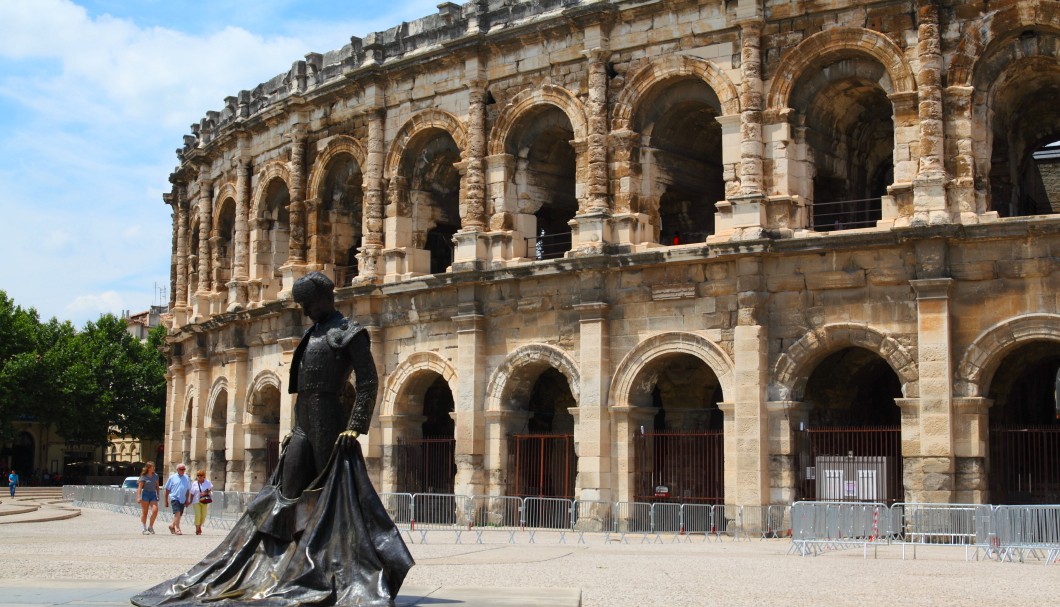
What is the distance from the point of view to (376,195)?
26.8 m

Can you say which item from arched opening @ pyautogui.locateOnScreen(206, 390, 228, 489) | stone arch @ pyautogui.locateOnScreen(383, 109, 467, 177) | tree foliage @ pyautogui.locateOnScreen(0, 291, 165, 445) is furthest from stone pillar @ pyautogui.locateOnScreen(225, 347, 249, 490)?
tree foliage @ pyautogui.locateOnScreen(0, 291, 165, 445)

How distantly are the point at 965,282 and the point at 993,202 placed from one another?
3.43 metres

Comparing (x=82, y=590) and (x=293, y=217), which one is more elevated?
(x=293, y=217)

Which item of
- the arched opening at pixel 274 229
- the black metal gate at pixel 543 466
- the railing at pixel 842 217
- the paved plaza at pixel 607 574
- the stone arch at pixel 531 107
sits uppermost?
the stone arch at pixel 531 107

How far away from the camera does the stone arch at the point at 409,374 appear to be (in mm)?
25328

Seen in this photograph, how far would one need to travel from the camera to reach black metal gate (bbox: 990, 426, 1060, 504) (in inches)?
824

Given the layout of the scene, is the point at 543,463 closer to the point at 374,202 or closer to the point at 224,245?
the point at 374,202

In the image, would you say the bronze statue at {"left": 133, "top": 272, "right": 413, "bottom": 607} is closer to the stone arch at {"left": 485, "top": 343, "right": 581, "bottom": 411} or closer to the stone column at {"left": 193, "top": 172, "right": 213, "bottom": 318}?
the stone arch at {"left": 485, "top": 343, "right": 581, "bottom": 411}

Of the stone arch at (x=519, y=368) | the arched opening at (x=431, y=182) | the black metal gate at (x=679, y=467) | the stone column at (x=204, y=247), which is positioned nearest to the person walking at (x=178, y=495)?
the stone arch at (x=519, y=368)

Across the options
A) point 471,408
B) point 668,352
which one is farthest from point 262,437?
point 668,352

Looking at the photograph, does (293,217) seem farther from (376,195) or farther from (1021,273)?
(1021,273)

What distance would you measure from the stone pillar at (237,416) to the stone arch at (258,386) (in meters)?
0.16

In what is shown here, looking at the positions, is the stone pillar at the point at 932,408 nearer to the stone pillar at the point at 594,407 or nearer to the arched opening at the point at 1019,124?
the arched opening at the point at 1019,124

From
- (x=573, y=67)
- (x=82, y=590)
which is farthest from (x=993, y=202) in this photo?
(x=82, y=590)
